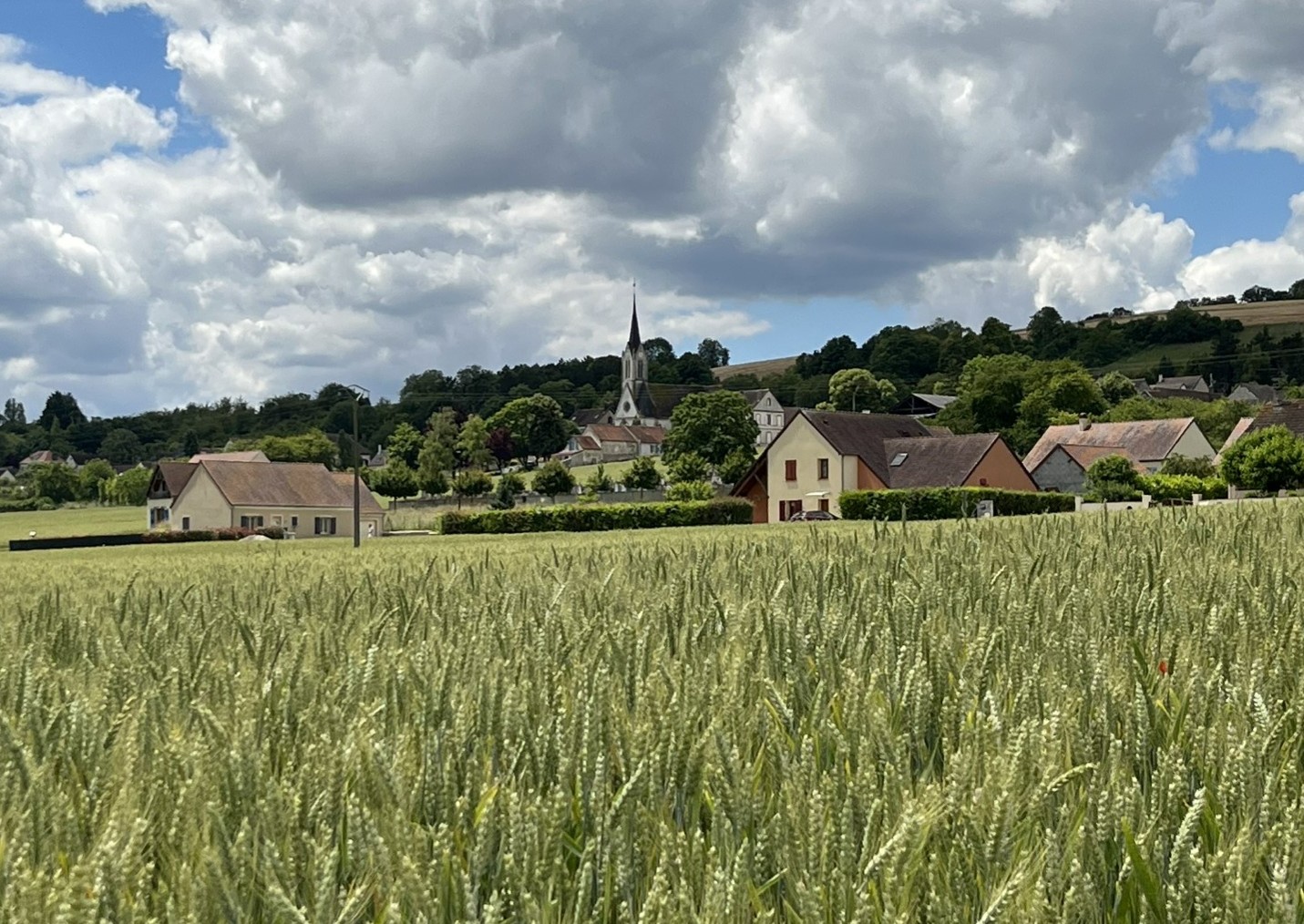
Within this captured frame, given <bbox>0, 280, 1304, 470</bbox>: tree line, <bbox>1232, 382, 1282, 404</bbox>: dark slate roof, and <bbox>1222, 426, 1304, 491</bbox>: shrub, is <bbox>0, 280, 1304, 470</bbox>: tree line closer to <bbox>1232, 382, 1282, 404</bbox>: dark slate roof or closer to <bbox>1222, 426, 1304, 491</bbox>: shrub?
<bbox>1232, 382, 1282, 404</bbox>: dark slate roof

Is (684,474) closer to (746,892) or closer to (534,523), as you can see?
(534,523)

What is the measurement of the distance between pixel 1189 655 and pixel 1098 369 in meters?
172

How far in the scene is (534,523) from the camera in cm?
4359

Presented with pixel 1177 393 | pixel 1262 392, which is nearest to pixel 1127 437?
pixel 1177 393

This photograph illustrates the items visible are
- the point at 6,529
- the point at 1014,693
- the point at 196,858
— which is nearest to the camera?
the point at 196,858

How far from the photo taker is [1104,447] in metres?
80.6

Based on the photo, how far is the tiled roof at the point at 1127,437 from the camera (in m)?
80.3

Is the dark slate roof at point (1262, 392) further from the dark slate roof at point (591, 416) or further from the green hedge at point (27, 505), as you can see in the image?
the green hedge at point (27, 505)

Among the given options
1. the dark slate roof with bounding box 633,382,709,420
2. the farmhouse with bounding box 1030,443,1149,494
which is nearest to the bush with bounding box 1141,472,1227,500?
the farmhouse with bounding box 1030,443,1149,494

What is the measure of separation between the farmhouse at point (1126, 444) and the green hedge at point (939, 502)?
3139 cm

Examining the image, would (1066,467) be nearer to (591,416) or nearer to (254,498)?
(254,498)

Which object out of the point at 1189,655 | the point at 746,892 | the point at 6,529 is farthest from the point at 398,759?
the point at 6,529

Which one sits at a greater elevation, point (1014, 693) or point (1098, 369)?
point (1098, 369)

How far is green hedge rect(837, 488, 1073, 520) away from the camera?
4031 cm
